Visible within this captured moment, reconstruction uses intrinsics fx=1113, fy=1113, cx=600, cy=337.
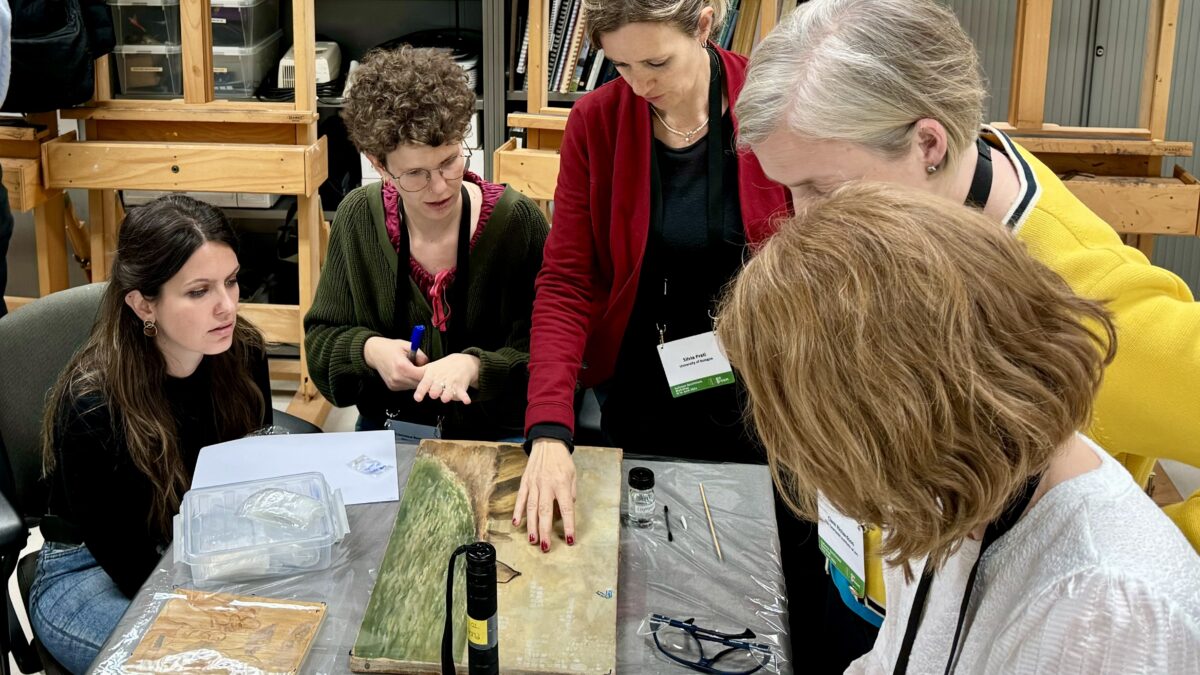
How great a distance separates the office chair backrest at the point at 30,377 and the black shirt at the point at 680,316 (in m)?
0.99

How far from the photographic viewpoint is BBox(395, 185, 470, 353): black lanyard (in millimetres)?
2129

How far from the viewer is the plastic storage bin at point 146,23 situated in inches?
133

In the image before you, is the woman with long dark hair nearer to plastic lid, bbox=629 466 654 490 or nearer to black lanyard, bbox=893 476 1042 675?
plastic lid, bbox=629 466 654 490

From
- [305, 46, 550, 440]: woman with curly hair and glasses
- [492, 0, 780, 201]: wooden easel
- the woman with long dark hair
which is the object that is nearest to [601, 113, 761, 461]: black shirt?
[305, 46, 550, 440]: woman with curly hair and glasses

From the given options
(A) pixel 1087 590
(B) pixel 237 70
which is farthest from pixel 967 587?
(B) pixel 237 70

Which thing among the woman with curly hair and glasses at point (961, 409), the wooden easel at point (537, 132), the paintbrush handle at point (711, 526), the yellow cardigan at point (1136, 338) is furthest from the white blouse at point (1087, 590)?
the wooden easel at point (537, 132)

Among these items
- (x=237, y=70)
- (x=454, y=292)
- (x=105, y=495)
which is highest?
(x=237, y=70)

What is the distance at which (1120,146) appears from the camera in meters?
3.08

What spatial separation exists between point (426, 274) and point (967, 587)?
1.39m

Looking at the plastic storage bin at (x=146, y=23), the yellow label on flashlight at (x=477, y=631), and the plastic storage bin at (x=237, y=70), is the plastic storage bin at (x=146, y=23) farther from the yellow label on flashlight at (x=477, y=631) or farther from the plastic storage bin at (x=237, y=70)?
the yellow label on flashlight at (x=477, y=631)

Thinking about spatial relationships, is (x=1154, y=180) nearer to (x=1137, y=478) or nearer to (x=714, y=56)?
(x=714, y=56)

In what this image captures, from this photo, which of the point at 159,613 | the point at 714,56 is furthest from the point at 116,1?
the point at 159,613

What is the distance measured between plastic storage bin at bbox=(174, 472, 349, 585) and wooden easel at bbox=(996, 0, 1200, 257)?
7.50 feet

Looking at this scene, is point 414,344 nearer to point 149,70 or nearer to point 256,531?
point 256,531
